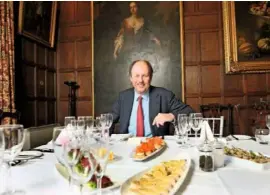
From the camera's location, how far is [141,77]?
2623mm

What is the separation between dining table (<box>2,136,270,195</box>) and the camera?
0.79 meters

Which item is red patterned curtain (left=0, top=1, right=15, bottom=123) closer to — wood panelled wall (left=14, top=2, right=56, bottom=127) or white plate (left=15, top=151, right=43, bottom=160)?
wood panelled wall (left=14, top=2, right=56, bottom=127)

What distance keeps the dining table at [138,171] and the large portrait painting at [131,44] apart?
3.12m

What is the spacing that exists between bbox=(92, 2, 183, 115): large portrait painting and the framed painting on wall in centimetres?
80

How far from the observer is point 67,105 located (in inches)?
186

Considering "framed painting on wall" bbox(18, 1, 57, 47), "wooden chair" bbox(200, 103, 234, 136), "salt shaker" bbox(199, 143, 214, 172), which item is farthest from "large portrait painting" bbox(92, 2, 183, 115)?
"salt shaker" bbox(199, 143, 214, 172)

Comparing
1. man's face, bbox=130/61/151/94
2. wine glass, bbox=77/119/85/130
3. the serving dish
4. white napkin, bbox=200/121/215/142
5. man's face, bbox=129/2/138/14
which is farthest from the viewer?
man's face, bbox=129/2/138/14

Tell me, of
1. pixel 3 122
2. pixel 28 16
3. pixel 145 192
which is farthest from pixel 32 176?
pixel 28 16

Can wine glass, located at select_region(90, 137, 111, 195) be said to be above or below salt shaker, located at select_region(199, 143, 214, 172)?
above

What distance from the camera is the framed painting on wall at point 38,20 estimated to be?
11.8 feet

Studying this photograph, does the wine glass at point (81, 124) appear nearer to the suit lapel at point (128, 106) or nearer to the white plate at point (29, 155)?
the white plate at point (29, 155)

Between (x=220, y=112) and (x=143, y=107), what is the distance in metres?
2.10

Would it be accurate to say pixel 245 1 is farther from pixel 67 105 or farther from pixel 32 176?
pixel 32 176

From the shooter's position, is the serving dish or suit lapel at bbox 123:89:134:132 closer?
the serving dish
